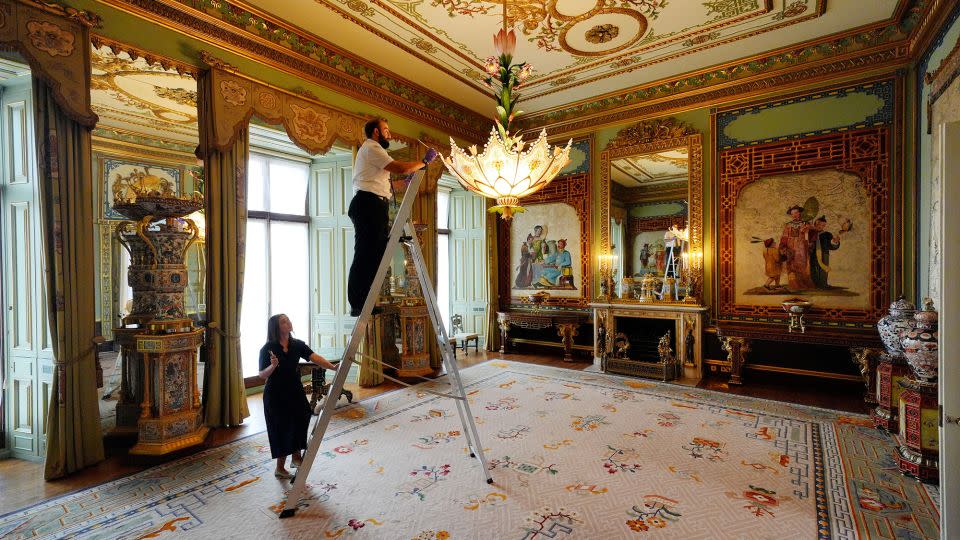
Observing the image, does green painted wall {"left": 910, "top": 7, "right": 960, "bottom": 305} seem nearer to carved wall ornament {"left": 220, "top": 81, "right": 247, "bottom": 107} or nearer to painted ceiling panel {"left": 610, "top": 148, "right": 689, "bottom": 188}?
painted ceiling panel {"left": 610, "top": 148, "right": 689, "bottom": 188}

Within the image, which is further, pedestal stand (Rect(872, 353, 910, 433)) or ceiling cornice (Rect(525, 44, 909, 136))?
ceiling cornice (Rect(525, 44, 909, 136))

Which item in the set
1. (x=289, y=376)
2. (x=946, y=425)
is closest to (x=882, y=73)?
(x=946, y=425)

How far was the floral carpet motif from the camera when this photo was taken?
2.48 m

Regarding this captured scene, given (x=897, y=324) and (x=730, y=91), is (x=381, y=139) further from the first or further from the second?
(x=730, y=91)

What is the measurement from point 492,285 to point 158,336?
5.33 metres

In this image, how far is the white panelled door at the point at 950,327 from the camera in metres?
1.86

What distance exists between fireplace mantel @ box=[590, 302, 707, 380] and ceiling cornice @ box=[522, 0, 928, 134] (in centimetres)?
296

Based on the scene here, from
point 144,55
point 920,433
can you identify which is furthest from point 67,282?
point 920,433

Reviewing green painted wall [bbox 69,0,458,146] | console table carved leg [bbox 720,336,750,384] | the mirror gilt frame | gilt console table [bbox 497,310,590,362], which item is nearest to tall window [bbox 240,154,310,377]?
green painted wall [bbox 69,0,458,146]

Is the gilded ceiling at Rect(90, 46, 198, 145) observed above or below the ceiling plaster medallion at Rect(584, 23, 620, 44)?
below

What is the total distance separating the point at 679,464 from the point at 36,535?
4.16 metres

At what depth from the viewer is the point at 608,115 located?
694cm

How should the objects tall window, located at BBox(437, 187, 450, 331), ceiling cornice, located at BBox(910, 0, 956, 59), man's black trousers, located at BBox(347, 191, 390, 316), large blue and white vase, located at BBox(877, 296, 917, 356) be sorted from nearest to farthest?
man's black trousers, located at BBox(347, 191, 390, 316), large blue and white vase, located at BBox(877, 296, 917, 356), ceiling cornice, located at BBox(910, 0, 956, 59), tall window, located at BBox(437, 187, 450, 331)

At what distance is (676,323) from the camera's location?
612 cm
